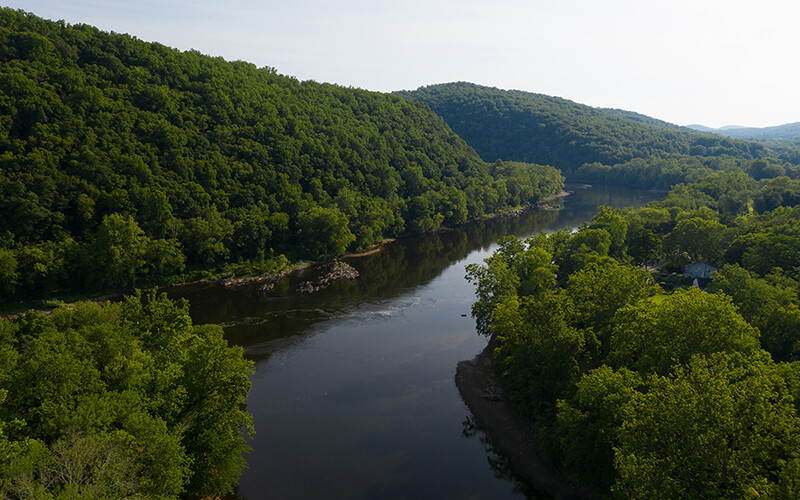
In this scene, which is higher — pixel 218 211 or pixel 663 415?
pixel 218 211

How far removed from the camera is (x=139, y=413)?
2780cm

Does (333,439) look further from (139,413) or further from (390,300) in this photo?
(390,300)

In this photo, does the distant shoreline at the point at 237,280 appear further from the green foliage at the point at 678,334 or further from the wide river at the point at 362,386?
the green foliage at the point at 678,334

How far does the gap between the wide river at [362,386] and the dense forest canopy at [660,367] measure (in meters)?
7.03

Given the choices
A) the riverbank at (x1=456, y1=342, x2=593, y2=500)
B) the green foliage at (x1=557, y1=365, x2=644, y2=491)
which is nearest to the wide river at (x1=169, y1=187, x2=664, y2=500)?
the riverbank at (x1=456, y1=342, x2=593, y2=500)

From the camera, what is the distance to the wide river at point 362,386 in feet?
121

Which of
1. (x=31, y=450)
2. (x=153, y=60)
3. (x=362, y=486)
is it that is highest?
(x=153, y=60)

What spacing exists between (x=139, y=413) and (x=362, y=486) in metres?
17.7

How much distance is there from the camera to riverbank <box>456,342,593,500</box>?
35631mm

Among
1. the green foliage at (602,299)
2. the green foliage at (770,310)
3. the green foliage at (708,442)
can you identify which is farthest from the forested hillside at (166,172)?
the green foliage at (708,442)

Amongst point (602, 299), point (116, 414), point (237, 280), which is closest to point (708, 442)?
point (602, 299)

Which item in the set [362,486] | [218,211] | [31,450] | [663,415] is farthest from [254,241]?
[663,415]

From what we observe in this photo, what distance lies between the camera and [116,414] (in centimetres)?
2705

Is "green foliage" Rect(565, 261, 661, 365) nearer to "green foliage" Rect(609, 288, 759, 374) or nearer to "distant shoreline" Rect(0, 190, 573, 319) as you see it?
"green foliage" Rect(609, 288, 759, 374)
